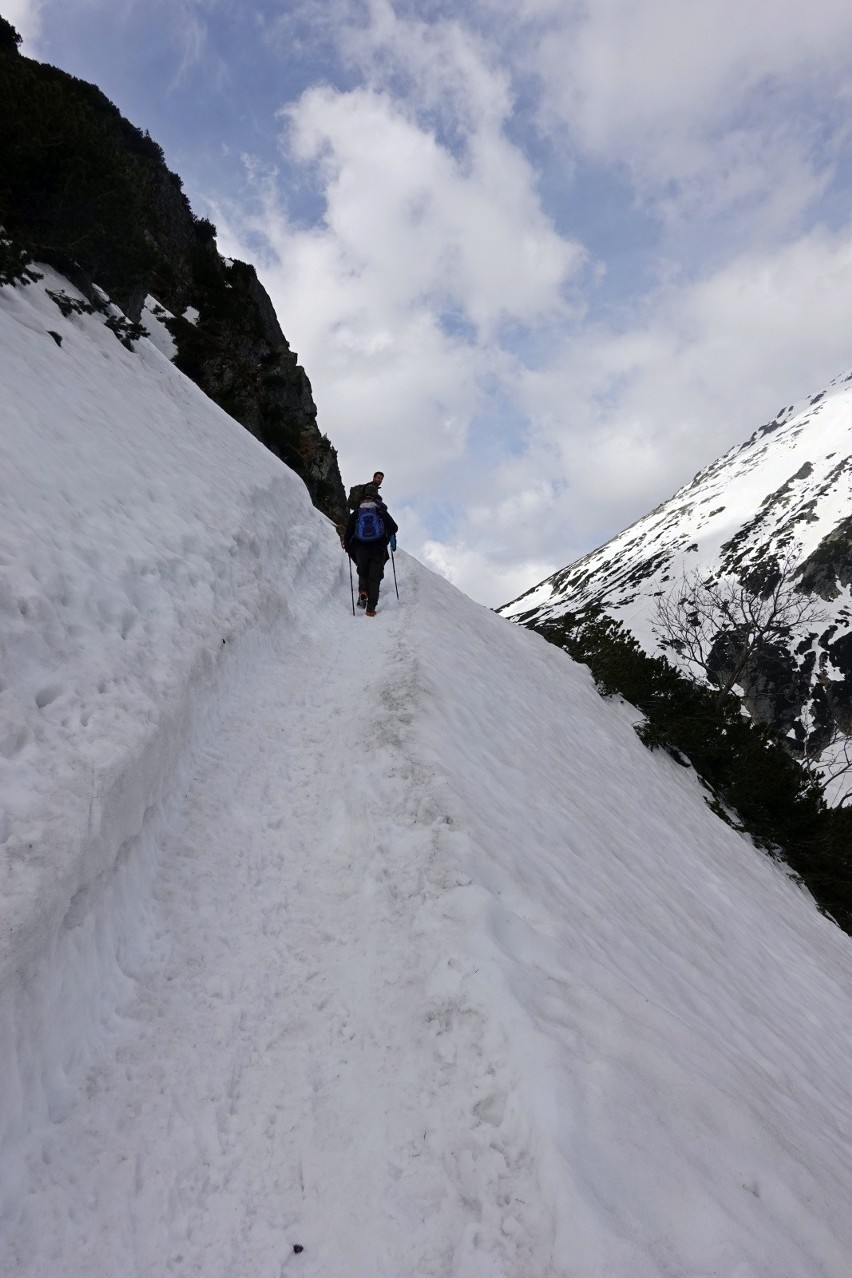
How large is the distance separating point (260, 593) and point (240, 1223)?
740cm

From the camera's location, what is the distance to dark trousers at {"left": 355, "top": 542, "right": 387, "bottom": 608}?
39.8 feet

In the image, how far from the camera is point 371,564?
1227 centimetres

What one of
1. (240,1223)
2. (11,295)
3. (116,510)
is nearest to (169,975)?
(240,1223)

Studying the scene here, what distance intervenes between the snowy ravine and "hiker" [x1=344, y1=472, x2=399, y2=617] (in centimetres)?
468

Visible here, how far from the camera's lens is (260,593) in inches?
353

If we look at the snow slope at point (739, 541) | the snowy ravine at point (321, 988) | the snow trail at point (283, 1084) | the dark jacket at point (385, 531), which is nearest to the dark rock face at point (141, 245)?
the snowy ravine at point (321, 988)

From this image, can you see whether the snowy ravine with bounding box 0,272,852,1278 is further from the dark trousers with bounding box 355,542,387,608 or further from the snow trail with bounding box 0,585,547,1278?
the dark trousers with bounding box 355,542,387,608

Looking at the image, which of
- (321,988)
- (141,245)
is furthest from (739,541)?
(321,988)

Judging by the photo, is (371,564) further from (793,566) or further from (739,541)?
(739,541)

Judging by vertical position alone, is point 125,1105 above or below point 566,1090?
below

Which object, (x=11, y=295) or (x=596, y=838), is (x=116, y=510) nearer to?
(x=11, y=295)

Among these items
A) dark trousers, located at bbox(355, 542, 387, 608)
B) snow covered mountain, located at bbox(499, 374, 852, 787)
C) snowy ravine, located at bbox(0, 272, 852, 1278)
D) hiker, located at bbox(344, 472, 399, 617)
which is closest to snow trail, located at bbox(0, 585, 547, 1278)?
snowy ravine, located at bbox(0, 272, 852, 1278)

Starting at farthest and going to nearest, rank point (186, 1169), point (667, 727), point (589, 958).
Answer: point (667, 727)
point (589, 958)
point (186, 1169)

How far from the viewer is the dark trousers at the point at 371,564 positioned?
12.1m
